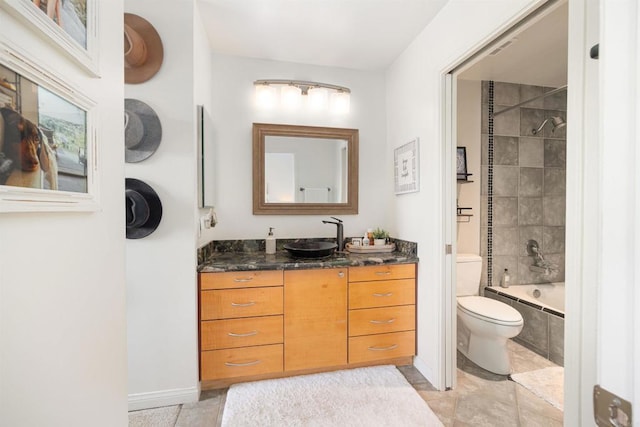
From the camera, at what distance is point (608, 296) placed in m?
0.42

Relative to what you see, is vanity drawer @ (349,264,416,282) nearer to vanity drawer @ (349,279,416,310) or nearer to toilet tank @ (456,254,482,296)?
vanity drawer @ (349,279,416,310)

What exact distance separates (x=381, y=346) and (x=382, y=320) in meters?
0.20

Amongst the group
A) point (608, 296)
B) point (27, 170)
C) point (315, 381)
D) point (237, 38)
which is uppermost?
point (237, 38)

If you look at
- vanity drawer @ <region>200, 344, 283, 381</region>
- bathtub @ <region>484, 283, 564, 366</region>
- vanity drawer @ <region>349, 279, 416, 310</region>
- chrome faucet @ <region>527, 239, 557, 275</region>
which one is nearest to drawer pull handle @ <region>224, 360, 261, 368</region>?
vanity drawer @ <region>200, 344, 283, 381</region>

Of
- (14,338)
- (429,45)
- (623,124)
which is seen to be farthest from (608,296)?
(429,45)

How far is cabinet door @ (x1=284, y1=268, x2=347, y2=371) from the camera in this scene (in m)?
A: 1.90

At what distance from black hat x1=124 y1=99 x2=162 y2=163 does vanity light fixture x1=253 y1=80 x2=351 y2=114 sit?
0.97 meters

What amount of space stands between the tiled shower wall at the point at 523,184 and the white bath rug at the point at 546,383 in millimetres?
841

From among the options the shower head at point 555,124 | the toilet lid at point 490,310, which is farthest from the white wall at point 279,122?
the shower head at point 555,124

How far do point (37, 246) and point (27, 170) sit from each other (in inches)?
5.2

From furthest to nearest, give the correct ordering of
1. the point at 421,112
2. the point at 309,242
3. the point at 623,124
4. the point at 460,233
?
1. the point at 460,233
2. the point at 309,242
3. the point at 421,112
4. the point at 623,124

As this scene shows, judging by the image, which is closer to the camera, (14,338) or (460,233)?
(14,338)

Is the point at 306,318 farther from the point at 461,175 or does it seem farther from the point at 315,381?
the point at 461,175

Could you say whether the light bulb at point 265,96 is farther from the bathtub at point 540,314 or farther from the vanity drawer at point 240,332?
the bathtub at point 540,314
